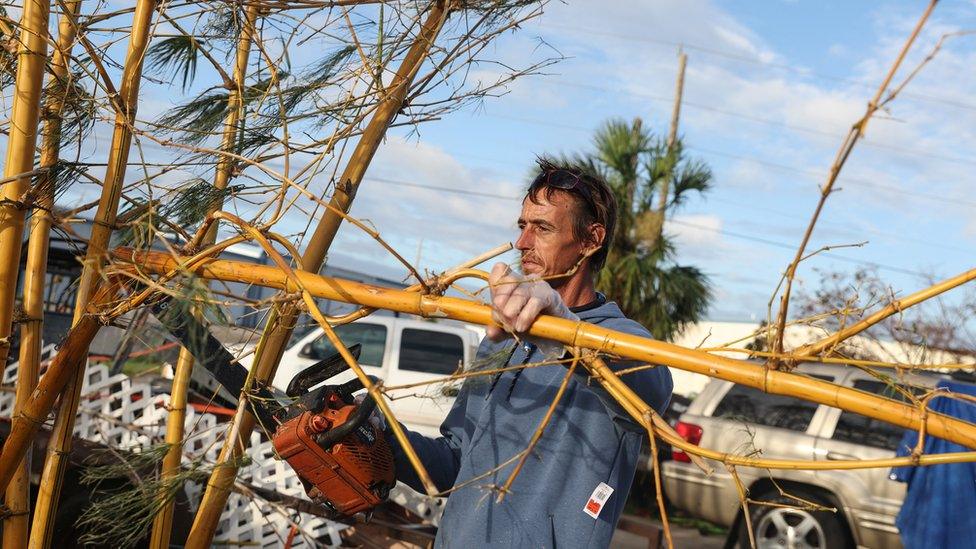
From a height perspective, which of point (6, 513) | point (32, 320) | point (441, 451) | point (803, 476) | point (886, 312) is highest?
point (886, 312)

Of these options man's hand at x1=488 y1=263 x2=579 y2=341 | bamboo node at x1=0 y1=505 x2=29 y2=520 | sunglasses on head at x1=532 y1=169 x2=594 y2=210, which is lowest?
bamboo node at x1=0 y1=505 x2=29 y2=520

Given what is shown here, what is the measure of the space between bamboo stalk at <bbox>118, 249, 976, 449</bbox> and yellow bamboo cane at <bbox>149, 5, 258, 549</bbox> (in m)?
0.37

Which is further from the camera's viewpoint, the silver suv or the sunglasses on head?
the silver suv

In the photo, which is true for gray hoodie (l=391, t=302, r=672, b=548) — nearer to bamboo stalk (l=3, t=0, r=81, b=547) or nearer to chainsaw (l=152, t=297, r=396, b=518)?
chainsaw (l=152, t=297, r=396, b=518)

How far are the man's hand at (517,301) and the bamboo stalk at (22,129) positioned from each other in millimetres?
1244

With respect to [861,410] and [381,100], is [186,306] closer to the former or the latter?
[381,100]

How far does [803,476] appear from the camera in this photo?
6.98m

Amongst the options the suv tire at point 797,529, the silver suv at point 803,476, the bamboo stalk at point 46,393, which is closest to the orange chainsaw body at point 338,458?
the bamboo stalk at point 46,393

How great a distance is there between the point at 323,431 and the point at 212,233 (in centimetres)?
67

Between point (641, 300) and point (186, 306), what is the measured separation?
1022cm

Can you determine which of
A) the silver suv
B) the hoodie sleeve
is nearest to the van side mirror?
the silver suv

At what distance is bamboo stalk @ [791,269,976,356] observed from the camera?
136 centimetres

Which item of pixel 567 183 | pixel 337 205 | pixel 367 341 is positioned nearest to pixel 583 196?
pixel 567 183

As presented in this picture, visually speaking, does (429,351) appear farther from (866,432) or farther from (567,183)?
(567,183)
